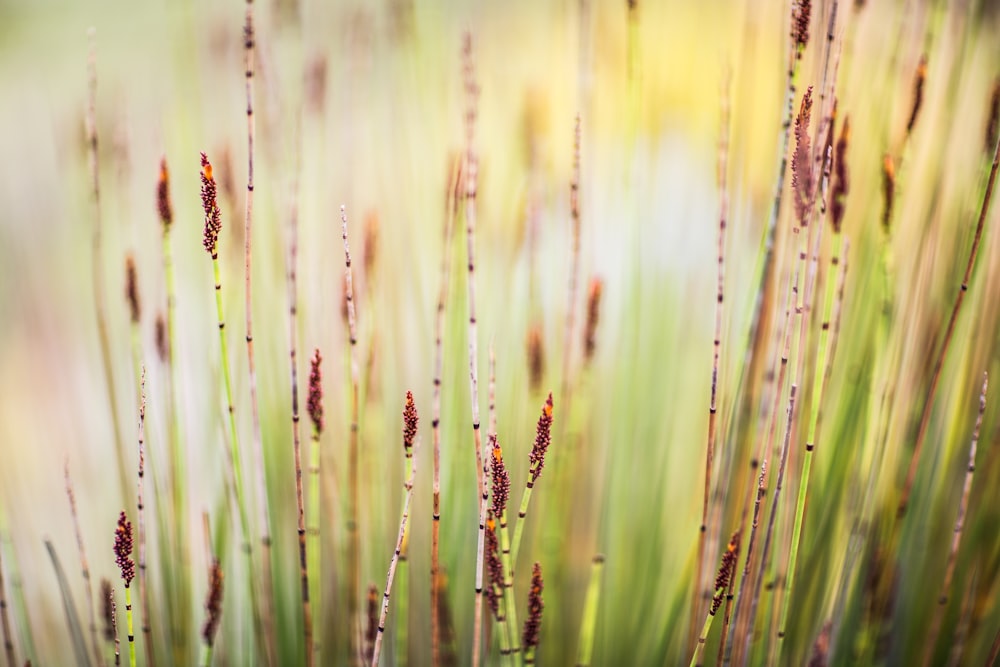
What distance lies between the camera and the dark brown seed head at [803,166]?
53cm

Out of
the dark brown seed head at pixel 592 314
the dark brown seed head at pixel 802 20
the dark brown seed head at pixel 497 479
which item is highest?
the dark brown seed head at pixel 802 20

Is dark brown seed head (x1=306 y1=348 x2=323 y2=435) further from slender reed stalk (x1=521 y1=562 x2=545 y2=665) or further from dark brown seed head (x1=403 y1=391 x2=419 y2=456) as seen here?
slender reed stalk (x1=521 y1=562 x2=545 y2=665)

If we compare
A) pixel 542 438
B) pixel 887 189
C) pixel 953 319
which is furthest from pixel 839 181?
pixel 542 438

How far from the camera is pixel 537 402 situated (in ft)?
2.81

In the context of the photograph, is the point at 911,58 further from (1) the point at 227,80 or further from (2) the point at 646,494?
(1) the point at 227,80


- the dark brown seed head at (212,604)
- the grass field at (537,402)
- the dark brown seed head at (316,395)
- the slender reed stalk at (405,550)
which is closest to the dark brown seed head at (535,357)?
the grass field at (537,402)

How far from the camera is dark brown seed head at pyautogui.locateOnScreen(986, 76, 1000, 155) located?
68 cm

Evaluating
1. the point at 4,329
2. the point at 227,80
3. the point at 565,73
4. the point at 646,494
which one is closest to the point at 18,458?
the point at 4,329

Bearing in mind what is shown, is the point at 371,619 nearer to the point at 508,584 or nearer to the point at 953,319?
the point at 508,584

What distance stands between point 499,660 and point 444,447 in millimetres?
359

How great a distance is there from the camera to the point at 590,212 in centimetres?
119

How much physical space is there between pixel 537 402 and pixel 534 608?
30 cm

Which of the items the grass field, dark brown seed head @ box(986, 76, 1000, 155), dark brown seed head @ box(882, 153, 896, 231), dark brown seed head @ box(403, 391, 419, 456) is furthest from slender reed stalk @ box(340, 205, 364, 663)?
dark brown seed head @ box(986, 76, 1000, 155)

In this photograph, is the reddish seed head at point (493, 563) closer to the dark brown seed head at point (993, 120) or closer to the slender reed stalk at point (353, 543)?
the slender reed stalk at point (353, 543)
